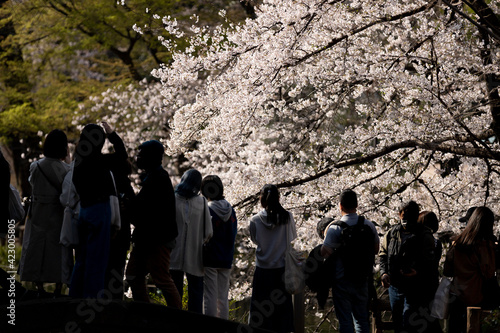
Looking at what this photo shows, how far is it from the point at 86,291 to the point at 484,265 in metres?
3.75

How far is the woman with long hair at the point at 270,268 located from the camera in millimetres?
5797

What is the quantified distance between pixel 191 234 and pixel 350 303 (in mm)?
1694

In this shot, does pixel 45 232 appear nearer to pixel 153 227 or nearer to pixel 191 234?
pixel 153 227

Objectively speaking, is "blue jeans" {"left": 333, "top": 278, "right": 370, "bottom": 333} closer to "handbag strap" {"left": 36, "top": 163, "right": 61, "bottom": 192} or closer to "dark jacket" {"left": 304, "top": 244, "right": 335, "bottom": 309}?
"dark jacket" {"left": 304, "top": 244, "right": 335, "bottom": 309}

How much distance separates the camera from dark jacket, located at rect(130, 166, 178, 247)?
5199 millimetres

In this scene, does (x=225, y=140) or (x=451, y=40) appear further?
(x=225, y=140)

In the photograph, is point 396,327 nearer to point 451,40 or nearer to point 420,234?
point 420,234

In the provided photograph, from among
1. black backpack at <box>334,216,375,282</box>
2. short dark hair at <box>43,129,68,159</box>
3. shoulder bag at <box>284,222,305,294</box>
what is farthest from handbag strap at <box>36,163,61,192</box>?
black backpack at <box>334,216,375,282</box>

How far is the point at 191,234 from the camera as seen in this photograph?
5660 mm

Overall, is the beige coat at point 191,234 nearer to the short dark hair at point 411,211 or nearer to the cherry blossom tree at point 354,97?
the cherry blossom tree at point 354,97

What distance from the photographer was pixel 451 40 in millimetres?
6984

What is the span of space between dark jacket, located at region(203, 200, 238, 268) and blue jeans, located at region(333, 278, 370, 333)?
4.01ft

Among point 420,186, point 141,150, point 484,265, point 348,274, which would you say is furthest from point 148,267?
point 420,186

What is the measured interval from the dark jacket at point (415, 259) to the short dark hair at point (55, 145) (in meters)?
3.35
